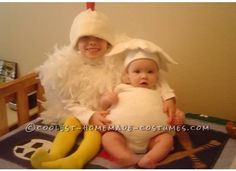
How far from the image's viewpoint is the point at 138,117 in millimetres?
837

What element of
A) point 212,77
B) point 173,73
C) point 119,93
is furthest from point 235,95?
point 119,93

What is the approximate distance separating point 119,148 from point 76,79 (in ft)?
0.92

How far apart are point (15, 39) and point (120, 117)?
943 mm

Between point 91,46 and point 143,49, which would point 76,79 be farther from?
point 143,49

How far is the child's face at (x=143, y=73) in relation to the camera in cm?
88

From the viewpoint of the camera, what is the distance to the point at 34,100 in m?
1.36

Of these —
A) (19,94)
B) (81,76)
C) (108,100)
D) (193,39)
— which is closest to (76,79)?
(81,76)

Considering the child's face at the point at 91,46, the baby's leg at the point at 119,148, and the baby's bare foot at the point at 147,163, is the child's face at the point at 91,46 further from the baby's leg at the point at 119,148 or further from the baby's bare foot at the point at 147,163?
the baby's bare foot at the point at 147,163

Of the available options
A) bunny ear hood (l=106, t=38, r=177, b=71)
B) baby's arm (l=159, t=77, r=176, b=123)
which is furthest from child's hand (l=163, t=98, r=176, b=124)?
bunny ear hood (l=106, t=38, r=177, b=71)

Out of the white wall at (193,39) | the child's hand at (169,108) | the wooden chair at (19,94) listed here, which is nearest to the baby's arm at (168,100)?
the child's hand at (169,108)

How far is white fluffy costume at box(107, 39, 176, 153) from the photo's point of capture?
0.83 meters

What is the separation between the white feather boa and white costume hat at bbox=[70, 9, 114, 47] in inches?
2.6

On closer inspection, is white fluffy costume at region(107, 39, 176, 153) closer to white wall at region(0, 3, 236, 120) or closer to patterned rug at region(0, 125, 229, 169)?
patterned rug at region(0, 125, 229, 169)

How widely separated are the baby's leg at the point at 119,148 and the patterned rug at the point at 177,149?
26 millimetres
